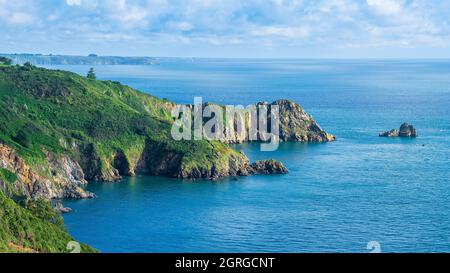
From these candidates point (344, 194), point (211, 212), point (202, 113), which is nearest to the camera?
point (211, 212)

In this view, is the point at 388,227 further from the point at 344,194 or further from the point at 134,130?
the point at 134,130

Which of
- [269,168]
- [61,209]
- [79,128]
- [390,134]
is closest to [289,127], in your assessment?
[390,134]

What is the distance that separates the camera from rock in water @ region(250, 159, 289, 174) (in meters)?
147

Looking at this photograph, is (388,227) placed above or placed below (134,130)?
below

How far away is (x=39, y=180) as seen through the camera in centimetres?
12600

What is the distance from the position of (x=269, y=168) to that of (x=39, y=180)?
144ft

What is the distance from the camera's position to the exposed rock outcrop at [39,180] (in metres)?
124

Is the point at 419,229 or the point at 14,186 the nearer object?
the point at 419,229

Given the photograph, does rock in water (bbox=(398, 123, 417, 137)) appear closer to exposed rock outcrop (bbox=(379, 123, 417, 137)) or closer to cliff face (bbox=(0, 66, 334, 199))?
exposed rock outcrop (bbox=(379, 123, 417, 137))

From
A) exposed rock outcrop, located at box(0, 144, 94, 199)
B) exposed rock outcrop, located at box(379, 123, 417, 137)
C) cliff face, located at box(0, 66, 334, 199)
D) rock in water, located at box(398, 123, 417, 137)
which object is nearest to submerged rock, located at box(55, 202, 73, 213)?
exposed rock outcrop, located at box(0, 144, 94, 199)

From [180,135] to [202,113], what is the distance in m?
34.1

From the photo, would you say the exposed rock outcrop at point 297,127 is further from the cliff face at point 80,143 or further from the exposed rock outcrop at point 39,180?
the exposed rock outcrop at point 39,180
